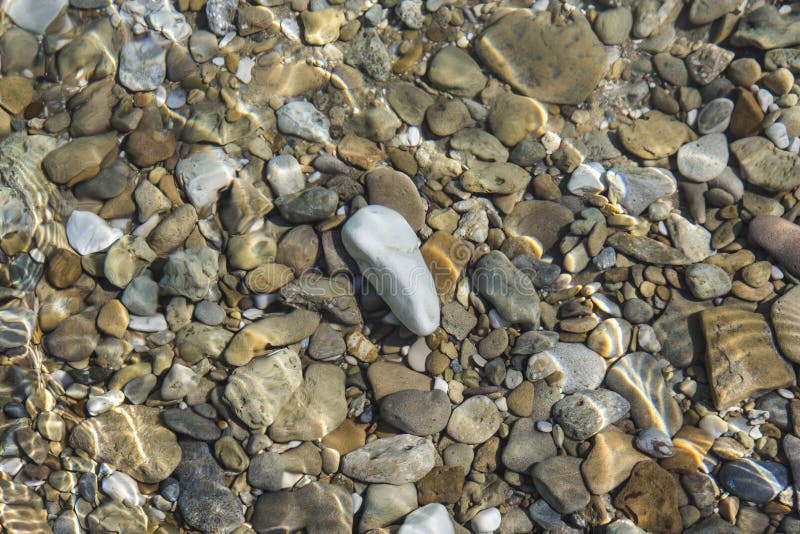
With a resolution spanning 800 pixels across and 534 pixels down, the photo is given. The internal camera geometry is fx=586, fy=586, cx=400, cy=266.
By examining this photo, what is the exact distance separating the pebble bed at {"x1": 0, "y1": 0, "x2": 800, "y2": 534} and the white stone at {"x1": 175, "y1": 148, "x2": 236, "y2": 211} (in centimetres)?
2

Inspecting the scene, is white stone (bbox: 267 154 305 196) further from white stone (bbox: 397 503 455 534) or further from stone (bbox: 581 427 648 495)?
stone (bbox: 581 427 648 495)

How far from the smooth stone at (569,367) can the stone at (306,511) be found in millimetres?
1297

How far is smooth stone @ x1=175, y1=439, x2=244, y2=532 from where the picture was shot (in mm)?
3197

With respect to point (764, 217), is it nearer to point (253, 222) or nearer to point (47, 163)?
point (253, 222)

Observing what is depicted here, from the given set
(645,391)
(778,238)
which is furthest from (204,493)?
(778,238)

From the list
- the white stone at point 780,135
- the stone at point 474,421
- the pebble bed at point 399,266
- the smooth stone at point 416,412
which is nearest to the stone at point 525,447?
the pebble bed at point 399,266

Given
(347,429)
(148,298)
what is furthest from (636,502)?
(148,298)

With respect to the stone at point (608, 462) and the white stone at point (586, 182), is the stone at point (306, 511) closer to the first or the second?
the stone at point (608, 462)

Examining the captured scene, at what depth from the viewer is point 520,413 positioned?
11.2ft

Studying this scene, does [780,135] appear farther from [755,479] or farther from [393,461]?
[393,461]

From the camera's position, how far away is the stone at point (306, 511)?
3193 millimetres

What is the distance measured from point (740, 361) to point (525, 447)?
133 centimetres

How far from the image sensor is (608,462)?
3.26 m

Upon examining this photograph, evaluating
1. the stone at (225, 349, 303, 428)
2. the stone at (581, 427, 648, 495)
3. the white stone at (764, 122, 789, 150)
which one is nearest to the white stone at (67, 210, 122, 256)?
the stone at (225, 349, 303, 428)
